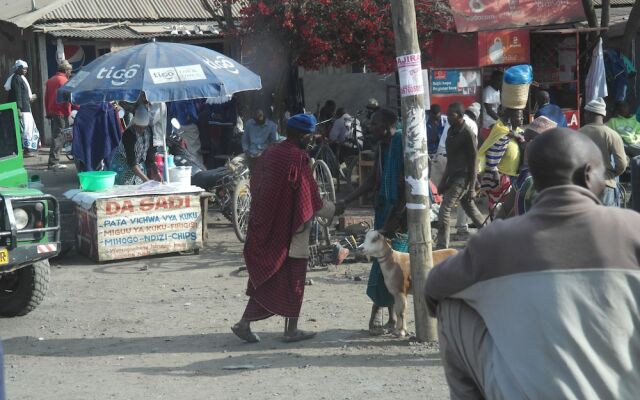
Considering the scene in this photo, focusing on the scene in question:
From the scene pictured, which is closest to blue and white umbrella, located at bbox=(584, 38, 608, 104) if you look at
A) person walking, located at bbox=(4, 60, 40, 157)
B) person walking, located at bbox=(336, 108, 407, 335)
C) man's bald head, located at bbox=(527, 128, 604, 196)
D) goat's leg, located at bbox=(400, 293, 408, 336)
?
person walking, located at bbox=(336, 108, 407, 335)

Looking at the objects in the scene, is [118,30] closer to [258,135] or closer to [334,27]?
[334,27]

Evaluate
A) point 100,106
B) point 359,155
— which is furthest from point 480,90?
point 100,106

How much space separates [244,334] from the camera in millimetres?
7453

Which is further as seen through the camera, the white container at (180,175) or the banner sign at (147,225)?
the white container at (180,175)

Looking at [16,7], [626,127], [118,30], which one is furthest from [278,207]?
[16,7]

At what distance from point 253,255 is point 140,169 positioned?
4808 mm

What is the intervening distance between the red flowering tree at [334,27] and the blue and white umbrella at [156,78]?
3.16m

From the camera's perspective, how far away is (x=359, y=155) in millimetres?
15023

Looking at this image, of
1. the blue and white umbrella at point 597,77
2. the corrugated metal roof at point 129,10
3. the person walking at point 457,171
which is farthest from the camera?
the corrugated metal roof at point 129,10

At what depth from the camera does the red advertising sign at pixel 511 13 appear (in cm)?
1453

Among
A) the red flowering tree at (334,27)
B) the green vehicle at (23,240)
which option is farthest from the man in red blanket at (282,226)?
the red flowering tree at (334,27)

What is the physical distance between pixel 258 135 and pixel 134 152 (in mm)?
2630

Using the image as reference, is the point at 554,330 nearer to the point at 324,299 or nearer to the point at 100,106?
the point at 324,299

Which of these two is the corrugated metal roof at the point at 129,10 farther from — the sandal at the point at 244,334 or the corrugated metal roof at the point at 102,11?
the sandal at the point at 244,334
